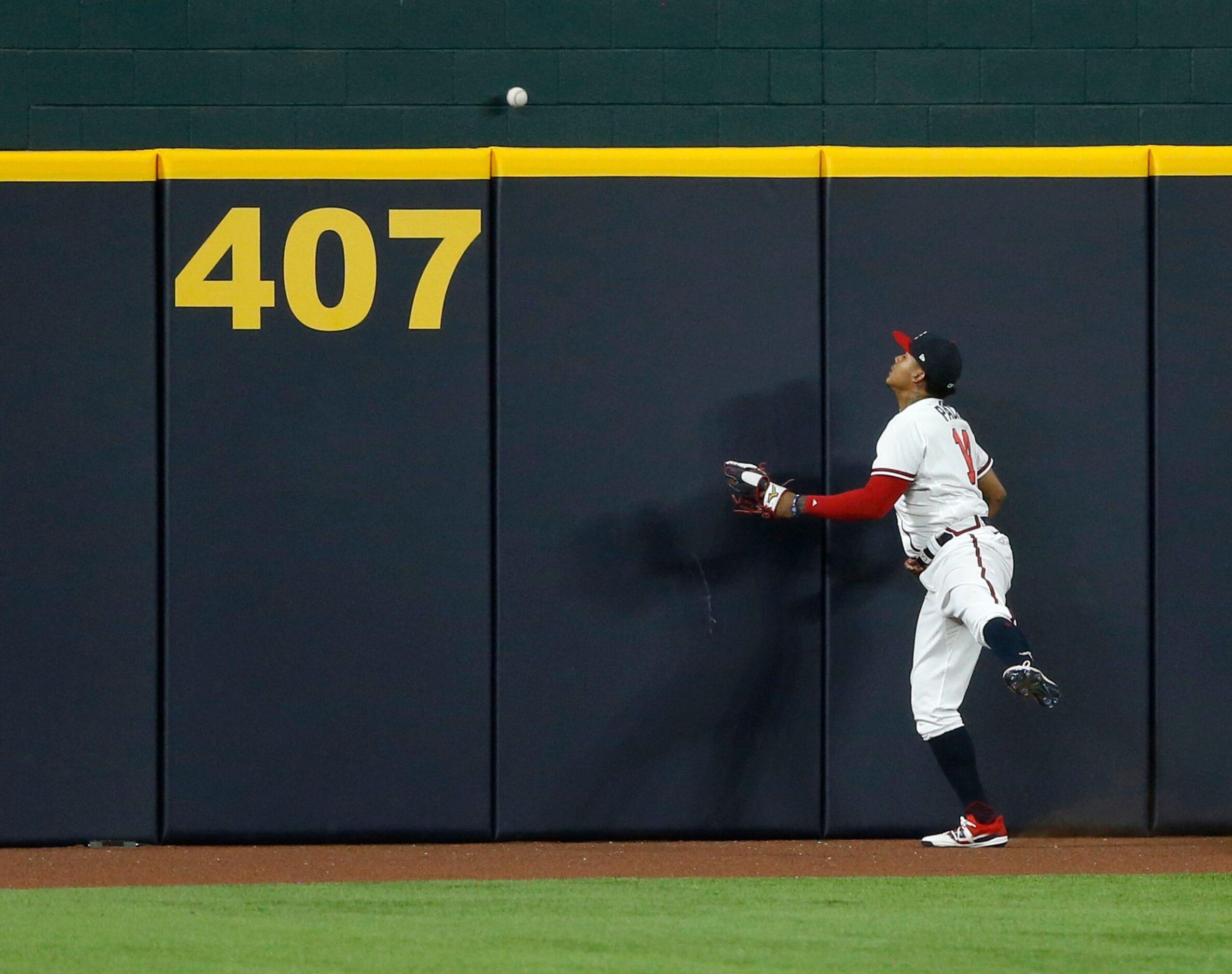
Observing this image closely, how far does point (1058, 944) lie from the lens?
13.9 feet

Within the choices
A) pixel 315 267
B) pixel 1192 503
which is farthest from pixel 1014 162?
pixel 315 267

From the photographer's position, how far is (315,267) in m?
6.14

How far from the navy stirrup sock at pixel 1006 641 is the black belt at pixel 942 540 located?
37 centimetres

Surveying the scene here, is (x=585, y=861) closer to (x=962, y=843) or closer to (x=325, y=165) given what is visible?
(x=962, y=843)

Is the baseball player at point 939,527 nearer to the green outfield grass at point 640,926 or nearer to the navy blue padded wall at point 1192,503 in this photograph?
the green outfield grass at point 640,926

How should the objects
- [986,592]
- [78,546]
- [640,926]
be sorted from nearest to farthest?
[640,926]
[986,592]
[78,546]

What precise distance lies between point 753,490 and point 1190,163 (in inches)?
83.9

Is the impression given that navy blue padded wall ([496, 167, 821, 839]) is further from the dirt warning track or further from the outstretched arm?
the outstretched arm

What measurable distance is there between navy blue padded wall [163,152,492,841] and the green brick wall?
1039 mm

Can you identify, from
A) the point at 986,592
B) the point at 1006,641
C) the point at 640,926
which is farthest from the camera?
the point at 986,592

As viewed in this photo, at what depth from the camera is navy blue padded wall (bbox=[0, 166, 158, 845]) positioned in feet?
19.9

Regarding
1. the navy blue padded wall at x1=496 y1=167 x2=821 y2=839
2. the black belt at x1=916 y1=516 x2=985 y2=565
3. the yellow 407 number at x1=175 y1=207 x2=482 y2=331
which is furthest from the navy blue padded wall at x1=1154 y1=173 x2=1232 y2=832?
the yellow 407 number at x1=175 y1=207 x2=482 y2=331

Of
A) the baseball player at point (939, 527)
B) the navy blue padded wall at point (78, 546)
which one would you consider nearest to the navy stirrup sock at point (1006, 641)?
the baseball player at point (939, 527)

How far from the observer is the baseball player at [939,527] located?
5.75 meters
